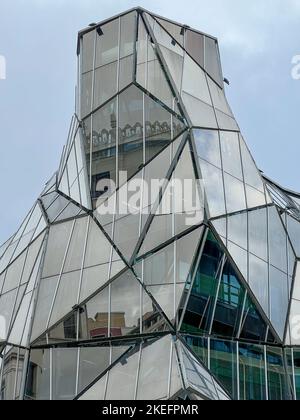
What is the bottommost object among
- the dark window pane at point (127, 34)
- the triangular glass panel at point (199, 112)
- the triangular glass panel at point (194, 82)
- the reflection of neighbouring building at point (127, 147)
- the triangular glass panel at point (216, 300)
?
the triangular glass panel at point (216, 300)

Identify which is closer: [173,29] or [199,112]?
[199,112]

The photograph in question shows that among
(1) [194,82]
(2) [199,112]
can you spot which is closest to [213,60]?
(1) [194,82]

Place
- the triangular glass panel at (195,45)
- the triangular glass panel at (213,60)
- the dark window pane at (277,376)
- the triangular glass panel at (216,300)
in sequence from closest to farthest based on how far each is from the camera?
1. the triangular glass panel at (216,300)
2. the dark window pane at (277,376)
3. the triangular glass panel at (195,45)
4. the triangular glass panel at (213,60)

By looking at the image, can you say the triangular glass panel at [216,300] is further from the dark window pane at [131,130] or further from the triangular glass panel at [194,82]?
the triangular glass panel at [194,82]

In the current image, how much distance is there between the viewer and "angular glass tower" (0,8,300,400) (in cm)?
2889

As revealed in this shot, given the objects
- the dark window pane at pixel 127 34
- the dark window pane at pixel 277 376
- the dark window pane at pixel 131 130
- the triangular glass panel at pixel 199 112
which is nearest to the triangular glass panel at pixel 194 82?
the triangular glass panel at pixel 199 112

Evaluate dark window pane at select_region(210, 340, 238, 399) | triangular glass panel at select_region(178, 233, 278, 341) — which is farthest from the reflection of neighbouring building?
dark window pane at select_region(210, 340, 238, 399)

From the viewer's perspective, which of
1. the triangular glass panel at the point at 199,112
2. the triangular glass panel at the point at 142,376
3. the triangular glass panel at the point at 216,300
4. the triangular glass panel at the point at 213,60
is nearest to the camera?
the triangular glass panel at the point at 142,376

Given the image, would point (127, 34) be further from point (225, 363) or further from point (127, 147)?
point (225, 363)

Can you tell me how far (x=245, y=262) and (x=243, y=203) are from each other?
2242 mm

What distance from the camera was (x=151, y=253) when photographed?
99.3 ft

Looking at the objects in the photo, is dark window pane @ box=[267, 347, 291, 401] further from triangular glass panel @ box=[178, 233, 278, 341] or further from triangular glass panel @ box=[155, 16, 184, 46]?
triangular glass panel @ box=[155, 16, 184, 46]

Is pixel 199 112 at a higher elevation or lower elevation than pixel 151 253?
higher

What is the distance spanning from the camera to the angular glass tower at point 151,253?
28891 mm
